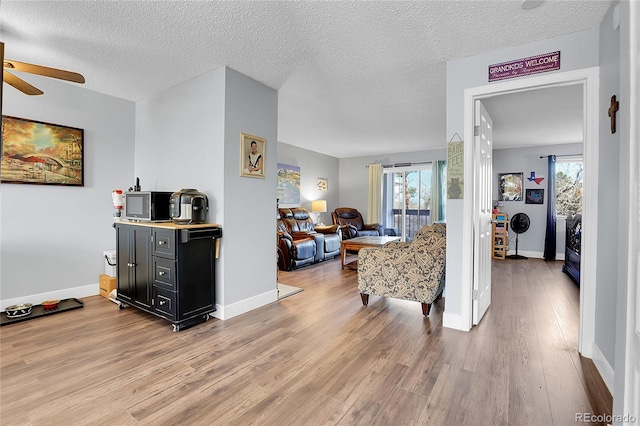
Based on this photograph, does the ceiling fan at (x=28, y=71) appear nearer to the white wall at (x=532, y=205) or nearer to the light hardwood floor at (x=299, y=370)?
the light hardwood floor at (x=299, y=370)

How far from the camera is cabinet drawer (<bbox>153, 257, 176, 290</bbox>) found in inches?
103

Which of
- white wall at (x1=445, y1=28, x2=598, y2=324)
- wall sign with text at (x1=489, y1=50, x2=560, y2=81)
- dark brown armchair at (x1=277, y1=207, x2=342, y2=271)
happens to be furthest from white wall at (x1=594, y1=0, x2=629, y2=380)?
dark brown armchair at (x1=277, y1=207, x2=342, y2=271)

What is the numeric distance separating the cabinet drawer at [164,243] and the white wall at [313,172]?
385 centimetres

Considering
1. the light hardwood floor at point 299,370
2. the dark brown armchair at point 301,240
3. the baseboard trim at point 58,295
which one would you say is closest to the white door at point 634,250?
the light hardwood floor at point 299,370

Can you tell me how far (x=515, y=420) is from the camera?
153cm

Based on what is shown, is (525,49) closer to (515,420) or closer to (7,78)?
(515,420)

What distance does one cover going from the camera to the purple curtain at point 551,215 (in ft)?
Answer: 20.2

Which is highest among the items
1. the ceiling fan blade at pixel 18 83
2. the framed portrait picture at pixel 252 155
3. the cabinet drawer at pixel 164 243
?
the ceiling fan blade at pixel 18 83

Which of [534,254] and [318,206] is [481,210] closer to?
[318,206]

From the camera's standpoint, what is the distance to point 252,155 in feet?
10.3

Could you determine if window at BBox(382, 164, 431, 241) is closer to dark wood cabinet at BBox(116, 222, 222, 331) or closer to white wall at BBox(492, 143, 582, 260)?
white wall at BBox(492, 143, 582, 260)

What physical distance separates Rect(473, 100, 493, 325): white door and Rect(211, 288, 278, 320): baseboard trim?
2053 millimetres

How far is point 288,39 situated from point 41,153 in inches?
114

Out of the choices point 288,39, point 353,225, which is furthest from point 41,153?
point 353,225
